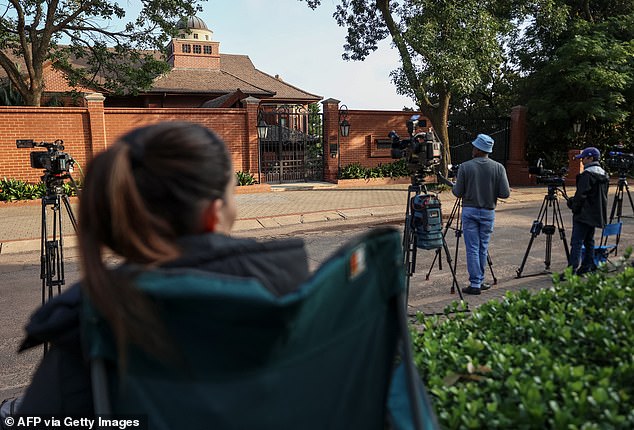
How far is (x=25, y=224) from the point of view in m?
11.5

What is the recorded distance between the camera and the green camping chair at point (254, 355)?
1.05m

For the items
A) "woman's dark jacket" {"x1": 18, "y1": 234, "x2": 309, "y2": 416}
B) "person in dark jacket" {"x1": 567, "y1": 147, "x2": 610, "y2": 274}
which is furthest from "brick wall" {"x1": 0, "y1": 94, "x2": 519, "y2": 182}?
"woman's dark jacket" {"x1": 18, "y1": 234, "x2": 309, "y2": 416}

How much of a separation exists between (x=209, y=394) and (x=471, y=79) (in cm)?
1480

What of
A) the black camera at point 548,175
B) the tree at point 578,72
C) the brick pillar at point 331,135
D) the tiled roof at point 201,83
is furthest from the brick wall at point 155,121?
the black camera at point 548,175

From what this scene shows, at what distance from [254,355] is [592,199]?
627 cm

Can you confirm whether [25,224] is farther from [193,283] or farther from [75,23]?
[193,283]

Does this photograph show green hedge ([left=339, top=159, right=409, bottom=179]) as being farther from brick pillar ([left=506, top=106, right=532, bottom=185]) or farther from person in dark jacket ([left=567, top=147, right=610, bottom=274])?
person in dark jacket ([left=567, top=147, right=610, bottom=274])

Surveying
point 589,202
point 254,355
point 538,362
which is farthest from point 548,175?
point 254,355

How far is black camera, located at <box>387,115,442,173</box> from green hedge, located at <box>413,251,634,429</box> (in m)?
2.39

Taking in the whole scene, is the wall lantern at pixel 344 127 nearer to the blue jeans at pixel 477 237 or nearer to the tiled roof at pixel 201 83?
the tiled roof at pixel 201 83

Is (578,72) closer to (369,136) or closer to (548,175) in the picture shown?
(369,136)

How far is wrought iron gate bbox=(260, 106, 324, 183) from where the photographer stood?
60.5 ft

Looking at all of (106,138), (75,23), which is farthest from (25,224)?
(75,23)

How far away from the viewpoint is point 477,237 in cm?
626
